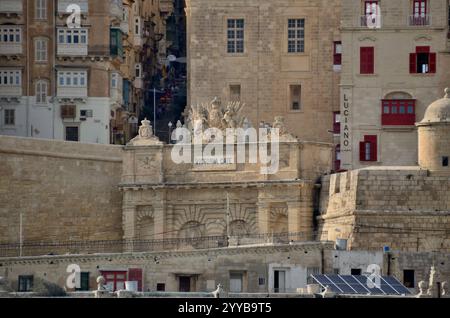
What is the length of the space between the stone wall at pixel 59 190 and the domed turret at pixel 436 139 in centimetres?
1328

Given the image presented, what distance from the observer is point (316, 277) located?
93250 mm

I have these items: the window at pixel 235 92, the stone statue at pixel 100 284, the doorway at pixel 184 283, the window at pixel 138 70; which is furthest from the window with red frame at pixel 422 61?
the stone statue at pixel 100 284

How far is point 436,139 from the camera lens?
9994 cm

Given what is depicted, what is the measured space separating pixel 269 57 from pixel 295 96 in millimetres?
1913

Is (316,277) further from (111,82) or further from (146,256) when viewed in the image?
(111,82)

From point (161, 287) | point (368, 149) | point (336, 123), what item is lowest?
point (161, 287)

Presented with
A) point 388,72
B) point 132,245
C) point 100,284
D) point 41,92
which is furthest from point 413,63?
point 100,284

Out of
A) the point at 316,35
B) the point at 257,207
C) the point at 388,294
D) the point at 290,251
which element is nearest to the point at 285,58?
the point at 316,35

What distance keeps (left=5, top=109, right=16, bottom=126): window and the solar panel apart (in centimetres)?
2453

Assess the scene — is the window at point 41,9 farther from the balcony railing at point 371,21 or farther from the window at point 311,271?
the window at point 311,271

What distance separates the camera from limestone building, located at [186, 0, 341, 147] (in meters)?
112

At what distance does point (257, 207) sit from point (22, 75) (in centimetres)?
1463

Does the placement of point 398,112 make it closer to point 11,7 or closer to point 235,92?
point 235,92

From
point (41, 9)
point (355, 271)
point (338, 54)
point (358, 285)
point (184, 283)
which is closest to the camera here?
point (358, 285)
